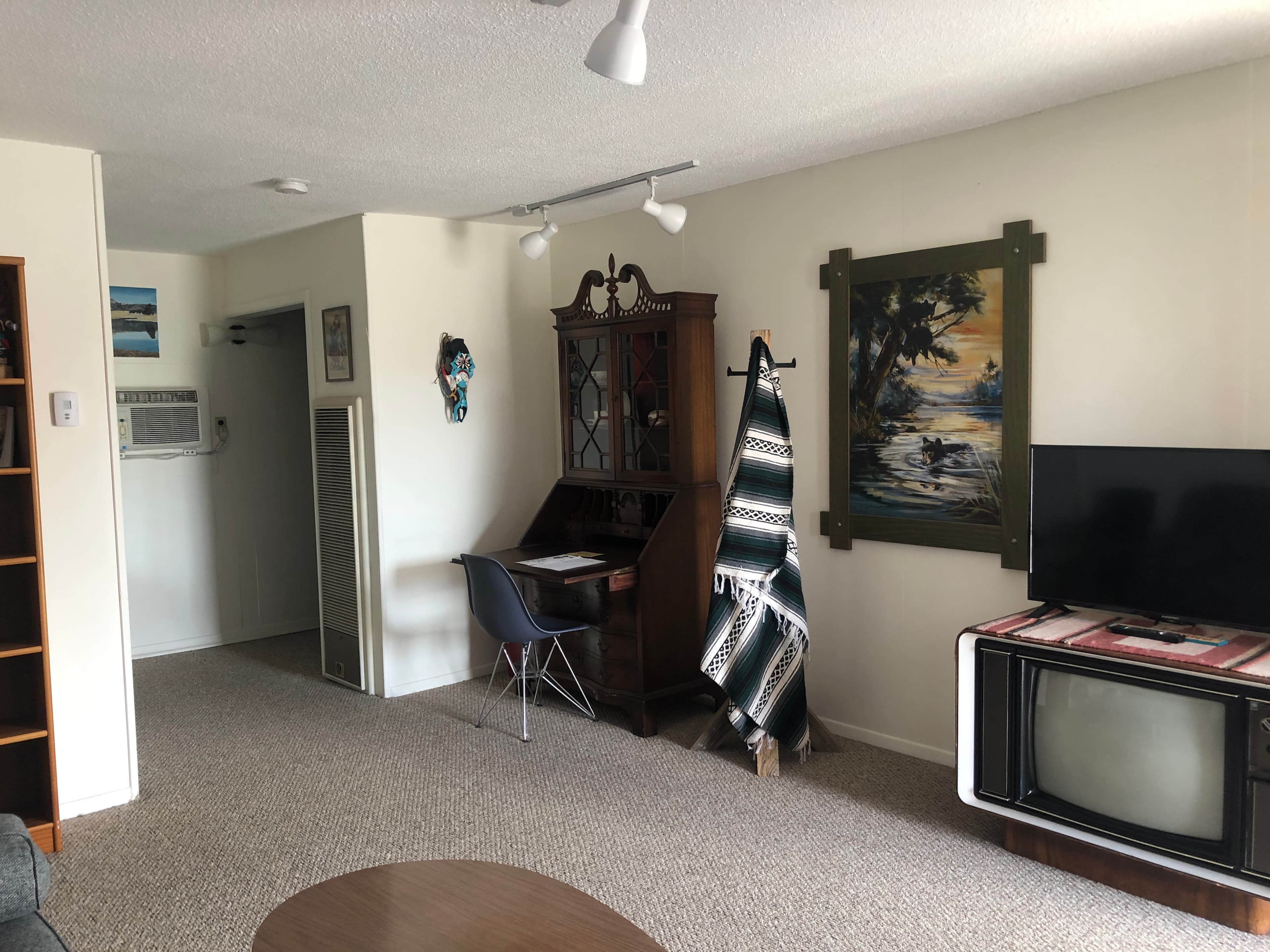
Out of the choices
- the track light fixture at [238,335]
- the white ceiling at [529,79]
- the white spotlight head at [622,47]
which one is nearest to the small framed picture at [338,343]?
the white ceiling at [529,79]

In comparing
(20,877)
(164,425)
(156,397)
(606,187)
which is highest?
(606,187)

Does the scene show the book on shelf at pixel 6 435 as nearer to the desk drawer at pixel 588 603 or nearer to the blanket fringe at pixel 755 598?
the desk drawer at pixel 588 603

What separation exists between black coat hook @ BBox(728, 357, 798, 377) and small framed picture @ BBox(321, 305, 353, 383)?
75.8 inches

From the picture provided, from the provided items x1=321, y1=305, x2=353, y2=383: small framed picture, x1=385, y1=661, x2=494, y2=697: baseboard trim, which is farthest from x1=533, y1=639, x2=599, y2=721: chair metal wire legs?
x1=321, y1=305, x2=353, y2=383: small framed picture

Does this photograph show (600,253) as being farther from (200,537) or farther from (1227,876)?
(1227,876)

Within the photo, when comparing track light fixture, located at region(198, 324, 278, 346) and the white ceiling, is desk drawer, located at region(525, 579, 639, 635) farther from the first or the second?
track light fixture, located at region(198, 324, 278, 346)

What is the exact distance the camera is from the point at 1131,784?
2.73m

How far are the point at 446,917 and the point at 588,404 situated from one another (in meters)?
3.04

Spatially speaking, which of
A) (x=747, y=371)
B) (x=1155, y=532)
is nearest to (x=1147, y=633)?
(x=1155, y=532)

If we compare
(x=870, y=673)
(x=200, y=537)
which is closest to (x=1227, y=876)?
(x=870, y=673)

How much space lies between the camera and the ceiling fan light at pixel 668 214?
3967mm

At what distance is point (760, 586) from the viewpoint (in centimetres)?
373

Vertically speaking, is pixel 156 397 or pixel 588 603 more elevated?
pixel 156 397

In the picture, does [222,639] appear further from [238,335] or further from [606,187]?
[606,187]
